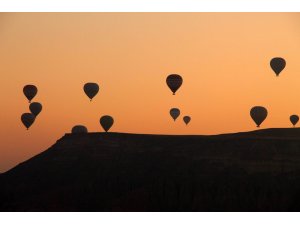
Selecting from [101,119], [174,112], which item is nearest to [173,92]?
[174,112]

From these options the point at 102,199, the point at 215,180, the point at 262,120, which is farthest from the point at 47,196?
the point at 262,120

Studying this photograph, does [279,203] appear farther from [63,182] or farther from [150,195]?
[63,182]

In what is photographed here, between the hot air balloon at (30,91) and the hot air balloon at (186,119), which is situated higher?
the hot air balloon at (186,119)

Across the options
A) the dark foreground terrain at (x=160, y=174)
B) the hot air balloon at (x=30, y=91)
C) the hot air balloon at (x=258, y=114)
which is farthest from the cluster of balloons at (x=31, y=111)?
the hot air balloon at (x=258, y=114)

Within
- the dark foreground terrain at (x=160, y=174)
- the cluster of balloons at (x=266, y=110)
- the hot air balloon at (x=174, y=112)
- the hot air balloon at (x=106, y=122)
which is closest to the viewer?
the dark foreground terrain at (x=160, y=174)

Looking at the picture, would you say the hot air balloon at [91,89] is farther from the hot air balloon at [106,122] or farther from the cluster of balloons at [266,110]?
the cluster of balloons at [266,110]

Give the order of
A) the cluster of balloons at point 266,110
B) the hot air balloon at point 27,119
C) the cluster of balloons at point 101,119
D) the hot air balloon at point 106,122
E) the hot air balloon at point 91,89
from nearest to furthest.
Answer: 1. the cluster of balloons at point 266,110
2. the hot air balloon at point 91,89
3. the cluster of balloons at point 101,119
4. the hot air balloon at point 27,119
5. the hot air balloon at point 106,122

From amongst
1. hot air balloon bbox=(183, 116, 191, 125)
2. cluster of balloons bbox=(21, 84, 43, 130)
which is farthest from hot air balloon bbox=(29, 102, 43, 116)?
hot air balloon bbox=(183, 116, 191, 125)
